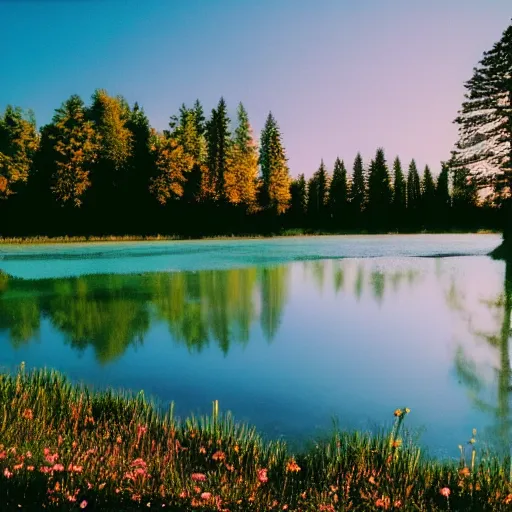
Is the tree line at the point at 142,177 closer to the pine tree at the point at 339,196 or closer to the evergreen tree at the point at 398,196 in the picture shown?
the pine tree at the point at 339,196

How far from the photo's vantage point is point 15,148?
60.6m

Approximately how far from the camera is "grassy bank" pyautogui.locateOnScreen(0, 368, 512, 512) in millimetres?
4059

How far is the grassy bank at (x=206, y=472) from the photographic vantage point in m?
4.06

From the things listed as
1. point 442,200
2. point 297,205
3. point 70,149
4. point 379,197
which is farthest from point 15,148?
point 442,200

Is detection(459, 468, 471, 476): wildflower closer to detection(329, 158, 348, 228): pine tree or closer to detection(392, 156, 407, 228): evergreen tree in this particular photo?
detection(329, 158, 348, 228): pine tree

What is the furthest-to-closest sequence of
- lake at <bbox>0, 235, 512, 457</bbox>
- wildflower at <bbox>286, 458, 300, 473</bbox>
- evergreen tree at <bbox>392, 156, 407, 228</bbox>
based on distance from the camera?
evergreen tree at <bbox>392, 156, 407, 228</bbox>, lake at <bbox>0, 235, 512, 457</bbox>, wildflower at <bbox>286, 458, 300, 473</bbox>

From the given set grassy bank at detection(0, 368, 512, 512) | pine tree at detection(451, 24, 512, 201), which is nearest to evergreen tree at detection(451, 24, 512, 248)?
pine tree at detection(451, 24, 512, 201)

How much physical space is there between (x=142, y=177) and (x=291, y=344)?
51698mm

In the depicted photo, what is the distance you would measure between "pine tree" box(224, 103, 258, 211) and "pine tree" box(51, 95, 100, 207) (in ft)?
58.6

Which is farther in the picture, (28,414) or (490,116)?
(490,116)

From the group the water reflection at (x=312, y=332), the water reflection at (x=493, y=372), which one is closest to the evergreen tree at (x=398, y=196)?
the water reflection at (x=312, y=332)

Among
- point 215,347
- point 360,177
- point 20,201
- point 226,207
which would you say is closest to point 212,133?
point 226,207

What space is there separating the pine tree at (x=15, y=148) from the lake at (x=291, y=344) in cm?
3679

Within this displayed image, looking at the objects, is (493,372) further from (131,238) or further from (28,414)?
(131,238)
